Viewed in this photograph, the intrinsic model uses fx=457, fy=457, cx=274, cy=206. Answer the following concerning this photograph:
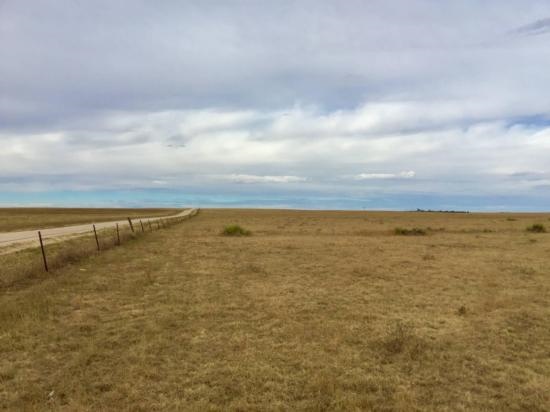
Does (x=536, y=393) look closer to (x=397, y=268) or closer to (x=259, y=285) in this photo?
(x=259, y=285)

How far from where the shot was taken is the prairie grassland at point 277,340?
6031mm

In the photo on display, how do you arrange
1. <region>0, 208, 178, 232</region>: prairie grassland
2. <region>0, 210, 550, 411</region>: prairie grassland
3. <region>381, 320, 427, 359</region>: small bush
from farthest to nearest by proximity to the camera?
<region>0, 208, 178, 232</region>: prairie grassland < <region>381, 320, 427, 359</region>: small bush < <region>0, 210, 550, 411</region>: prairie grassland

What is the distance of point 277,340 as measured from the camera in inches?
334

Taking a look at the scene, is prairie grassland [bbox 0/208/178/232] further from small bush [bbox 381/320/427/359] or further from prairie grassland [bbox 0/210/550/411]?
small bush [bbox 381/320/427/359]

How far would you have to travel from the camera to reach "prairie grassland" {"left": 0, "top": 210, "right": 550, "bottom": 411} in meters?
6.03

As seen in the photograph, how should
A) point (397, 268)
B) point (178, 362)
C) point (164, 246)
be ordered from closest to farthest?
point (178, 362)
point (397, 268)
point (164, 246)

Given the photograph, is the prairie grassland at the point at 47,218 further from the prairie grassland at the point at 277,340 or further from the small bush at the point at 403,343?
the small bush at the point at 403,343

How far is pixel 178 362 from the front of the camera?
23.9ft

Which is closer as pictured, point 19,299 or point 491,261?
point 19,299

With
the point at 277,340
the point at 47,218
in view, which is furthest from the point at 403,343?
the point at 47,218

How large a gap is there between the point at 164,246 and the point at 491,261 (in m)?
17.0

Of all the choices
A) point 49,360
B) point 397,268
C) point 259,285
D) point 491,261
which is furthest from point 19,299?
point 491,261

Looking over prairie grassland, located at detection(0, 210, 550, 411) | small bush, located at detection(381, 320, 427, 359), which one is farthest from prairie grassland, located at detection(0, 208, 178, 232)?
small bush, located at detection(381, 320, 427, 359)

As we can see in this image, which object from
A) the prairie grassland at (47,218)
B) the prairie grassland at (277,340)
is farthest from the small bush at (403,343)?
the prairie grassland at (47,218)
